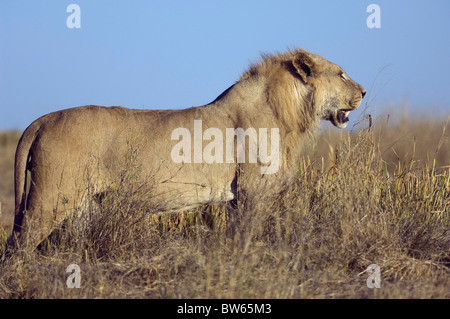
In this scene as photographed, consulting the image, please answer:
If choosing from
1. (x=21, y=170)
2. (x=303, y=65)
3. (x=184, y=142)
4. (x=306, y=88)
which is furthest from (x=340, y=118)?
(x=21, y=170)

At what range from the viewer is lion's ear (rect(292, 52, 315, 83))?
20.2 ft

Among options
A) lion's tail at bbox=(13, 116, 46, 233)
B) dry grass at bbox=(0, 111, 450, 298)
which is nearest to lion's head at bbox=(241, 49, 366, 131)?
dry grass at bbox=(0, 111, 450, 298)

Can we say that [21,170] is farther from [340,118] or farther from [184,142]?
[340,118]

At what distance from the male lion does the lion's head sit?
0.03 feet

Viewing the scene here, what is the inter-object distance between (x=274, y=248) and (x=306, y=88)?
2.02 m

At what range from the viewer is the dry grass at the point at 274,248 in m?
4.21

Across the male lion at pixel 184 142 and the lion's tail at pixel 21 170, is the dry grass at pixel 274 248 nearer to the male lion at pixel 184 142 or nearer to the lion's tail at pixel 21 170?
the male lion at pixel 184 142

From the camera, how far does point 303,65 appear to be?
6188mm

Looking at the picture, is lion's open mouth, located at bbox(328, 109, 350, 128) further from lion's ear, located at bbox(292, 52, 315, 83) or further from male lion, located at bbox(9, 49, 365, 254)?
lion's ear, located at bbox(292, 52, 315, 83)

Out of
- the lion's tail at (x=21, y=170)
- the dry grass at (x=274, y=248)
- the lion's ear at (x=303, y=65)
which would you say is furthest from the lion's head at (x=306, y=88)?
the lion's tail at (x=21, y=170)

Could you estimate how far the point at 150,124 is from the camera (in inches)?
227
